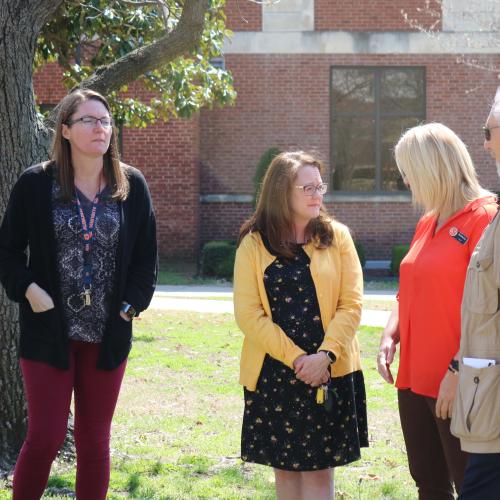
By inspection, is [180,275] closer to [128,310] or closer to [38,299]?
[128,310]

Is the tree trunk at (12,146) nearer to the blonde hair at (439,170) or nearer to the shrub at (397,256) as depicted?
the blonde hair at (439,170)

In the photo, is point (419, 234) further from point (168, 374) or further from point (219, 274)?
point (219, 274)

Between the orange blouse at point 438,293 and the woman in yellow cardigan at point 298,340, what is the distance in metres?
0.40

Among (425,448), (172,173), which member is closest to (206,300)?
(172,173)

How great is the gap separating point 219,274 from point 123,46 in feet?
32.2

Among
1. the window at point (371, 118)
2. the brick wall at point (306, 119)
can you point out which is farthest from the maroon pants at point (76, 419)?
the window at point (371, 118)

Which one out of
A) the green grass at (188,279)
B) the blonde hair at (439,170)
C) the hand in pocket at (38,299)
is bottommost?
the green grass at (188,279)

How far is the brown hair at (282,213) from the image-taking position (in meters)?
4.12

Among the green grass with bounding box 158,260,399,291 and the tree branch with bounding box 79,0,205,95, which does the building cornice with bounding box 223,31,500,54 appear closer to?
the green grass with bounding box 158,260,399,291

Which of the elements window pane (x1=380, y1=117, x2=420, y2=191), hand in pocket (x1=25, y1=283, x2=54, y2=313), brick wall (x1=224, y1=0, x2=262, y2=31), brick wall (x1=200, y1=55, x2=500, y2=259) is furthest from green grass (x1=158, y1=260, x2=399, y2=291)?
hand in pocket (x1=25, y1=283, x2=54, y2=313)

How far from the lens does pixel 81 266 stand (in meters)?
3.97

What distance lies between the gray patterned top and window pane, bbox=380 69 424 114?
16472 mm

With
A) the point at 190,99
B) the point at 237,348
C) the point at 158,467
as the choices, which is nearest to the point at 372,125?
the point at 190,99

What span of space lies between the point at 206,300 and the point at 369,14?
28.0 feet
